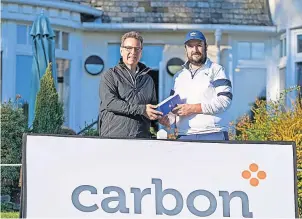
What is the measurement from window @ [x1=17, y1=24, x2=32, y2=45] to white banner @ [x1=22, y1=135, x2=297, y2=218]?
7.95 m

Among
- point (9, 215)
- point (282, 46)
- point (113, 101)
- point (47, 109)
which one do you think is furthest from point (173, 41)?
point (113, 101)

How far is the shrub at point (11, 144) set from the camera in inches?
324

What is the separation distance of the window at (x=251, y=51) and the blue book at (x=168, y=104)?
8325 mm

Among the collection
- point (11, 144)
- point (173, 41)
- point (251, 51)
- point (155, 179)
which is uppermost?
point (173, 41)

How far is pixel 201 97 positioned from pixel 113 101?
2.07 ft

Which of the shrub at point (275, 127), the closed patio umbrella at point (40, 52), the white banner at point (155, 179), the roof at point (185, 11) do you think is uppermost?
the roof at point (185, 11)

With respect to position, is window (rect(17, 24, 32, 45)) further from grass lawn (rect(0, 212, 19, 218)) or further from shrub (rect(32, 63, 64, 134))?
grass lawn (rect(0, 212, 19, 218))

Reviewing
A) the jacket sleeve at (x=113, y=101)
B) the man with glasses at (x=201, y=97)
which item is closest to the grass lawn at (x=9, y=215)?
the jacket sleeve at (x=113, y=101)

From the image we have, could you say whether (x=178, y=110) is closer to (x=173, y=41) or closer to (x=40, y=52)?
(x=40, y=52)

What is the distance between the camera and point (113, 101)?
4957 mm

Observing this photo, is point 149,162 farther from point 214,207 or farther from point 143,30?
point 143,30

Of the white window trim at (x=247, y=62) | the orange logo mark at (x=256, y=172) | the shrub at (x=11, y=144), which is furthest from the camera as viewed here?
the white window trim at (x=247, y=62)

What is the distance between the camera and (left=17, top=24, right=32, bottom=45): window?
1212 centimetres

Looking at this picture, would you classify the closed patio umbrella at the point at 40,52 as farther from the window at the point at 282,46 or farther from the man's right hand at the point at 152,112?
the man's right hand at the point at 152,112
